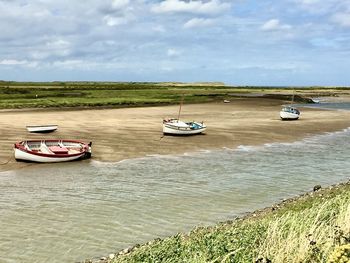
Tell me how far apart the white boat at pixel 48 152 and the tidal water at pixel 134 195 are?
58cm

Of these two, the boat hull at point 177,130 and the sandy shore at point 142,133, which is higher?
the boat hull at point 177,130

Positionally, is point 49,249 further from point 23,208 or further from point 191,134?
point 191,134

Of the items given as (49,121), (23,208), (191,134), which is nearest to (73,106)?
(49,121)

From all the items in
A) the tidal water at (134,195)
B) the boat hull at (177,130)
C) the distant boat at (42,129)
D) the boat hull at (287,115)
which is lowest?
the tidal water at (134,195)

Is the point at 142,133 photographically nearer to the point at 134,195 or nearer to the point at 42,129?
the point at 42,129

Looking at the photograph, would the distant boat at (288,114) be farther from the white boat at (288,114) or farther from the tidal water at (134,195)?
the tidal water at (134,195)

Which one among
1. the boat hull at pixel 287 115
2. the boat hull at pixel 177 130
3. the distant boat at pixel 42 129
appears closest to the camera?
the distant boat at pixel 42 129

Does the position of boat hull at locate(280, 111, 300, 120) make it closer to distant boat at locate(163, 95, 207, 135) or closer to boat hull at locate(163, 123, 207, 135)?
distant boat at locate(163, 95, 207, 135)

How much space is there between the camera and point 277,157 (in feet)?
110

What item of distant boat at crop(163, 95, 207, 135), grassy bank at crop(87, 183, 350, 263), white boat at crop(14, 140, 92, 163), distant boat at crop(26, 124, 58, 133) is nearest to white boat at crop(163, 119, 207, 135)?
distant boat at crop(163, 95, 207, 135)

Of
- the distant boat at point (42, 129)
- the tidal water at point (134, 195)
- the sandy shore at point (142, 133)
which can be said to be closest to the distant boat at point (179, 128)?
the sandy shore at point (142, 133)

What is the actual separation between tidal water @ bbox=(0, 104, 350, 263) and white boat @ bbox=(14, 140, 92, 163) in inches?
23.0

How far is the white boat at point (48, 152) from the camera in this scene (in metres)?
29.9

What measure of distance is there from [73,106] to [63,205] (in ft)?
192
